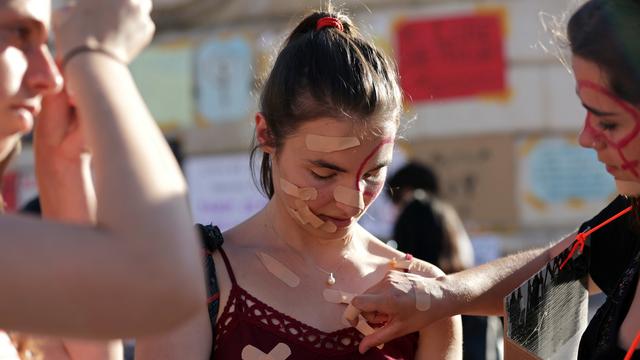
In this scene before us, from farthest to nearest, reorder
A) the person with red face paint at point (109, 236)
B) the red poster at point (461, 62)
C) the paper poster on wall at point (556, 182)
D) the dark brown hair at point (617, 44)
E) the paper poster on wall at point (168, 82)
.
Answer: the paper poster on wall at point (168, 82) < the red poster at point (461, 62) < the paper poster on wall at point (556, 182) < the dark brown hair at point (617, 44) < the person with red face paint at point (109, 236)

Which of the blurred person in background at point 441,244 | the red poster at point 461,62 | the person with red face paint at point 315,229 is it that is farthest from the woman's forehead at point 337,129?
the red poster at point 461,62

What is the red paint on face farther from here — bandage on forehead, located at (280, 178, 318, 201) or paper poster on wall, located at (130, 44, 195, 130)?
paper poster on wall, located at (130, 44, 195, 130)

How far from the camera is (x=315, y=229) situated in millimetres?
2330

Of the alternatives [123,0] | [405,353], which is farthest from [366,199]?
[123,0]

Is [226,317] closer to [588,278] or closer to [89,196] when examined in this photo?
[89,196]

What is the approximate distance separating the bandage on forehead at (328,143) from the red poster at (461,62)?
7751 millimetres

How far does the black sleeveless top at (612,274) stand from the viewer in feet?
6.64

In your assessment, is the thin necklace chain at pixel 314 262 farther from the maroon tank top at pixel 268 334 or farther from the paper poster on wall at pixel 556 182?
the paper poster on wall at pixel 556 182

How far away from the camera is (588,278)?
2.31 meters

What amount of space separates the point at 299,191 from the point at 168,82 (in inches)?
372

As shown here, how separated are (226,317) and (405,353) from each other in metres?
0.44

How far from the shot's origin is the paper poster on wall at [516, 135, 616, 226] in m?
9.70

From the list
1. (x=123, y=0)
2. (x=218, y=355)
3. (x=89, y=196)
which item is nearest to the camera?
(x=123, y=0)

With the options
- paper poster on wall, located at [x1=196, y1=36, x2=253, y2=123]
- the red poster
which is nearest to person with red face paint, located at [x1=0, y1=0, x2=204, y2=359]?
the red poster
